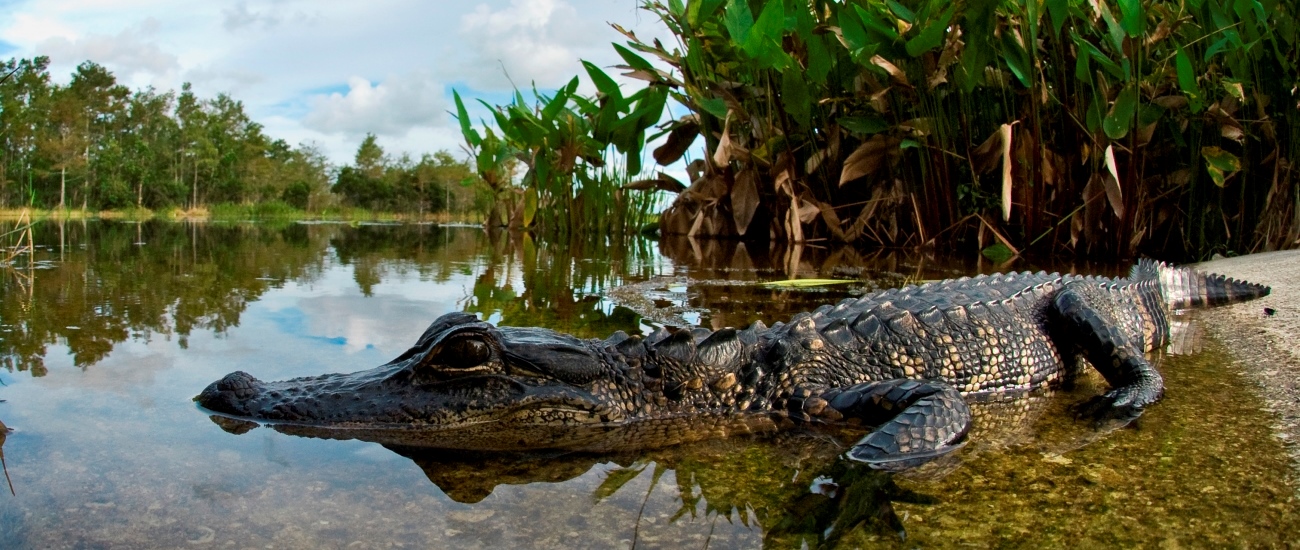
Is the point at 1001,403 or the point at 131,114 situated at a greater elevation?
the point at 131,114

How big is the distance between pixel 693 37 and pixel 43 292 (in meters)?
6.48

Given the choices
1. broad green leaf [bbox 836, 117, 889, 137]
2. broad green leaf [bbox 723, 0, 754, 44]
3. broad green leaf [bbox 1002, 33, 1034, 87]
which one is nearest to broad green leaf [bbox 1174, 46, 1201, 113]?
broad green leaf [bbox 1002, 33, 1034, 87]

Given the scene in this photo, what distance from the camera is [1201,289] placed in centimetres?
467

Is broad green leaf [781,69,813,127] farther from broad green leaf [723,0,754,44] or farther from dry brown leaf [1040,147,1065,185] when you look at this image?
dry brown leaf [1040,147,1065,185]

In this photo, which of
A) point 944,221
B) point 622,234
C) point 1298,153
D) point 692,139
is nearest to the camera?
point 1298,153

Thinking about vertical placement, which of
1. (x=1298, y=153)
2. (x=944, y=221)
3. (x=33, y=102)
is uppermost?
(x=33, y=102)

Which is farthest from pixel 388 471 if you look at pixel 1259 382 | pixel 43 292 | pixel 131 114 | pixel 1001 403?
pixel 131 114

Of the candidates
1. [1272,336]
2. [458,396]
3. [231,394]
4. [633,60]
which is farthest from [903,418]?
[633,60]

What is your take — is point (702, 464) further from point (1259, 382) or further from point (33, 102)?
A: point (33, 102)

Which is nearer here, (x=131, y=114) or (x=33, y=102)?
(x=33, y=102)

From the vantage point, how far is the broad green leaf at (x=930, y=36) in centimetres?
618

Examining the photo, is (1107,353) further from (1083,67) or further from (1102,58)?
(1083,67)

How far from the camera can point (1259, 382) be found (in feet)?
8.93

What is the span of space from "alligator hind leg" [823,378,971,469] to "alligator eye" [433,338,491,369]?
1007 millimetres
